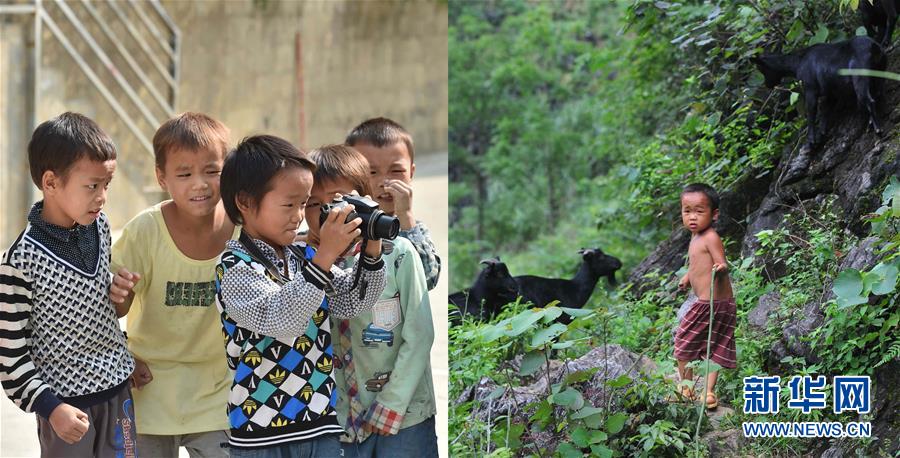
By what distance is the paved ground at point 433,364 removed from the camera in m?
3.96

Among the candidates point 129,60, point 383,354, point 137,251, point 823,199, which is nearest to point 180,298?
point 137,251

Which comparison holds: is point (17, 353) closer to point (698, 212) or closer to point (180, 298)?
point (180, 298)

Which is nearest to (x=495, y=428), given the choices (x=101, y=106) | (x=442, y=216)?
(x=442, y=216)

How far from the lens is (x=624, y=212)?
4129mm

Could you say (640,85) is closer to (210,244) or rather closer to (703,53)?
(703,53)

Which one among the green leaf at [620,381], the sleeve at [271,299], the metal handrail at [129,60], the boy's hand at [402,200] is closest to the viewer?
the sleeve at [271,299]

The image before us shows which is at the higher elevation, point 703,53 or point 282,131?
point 282,131

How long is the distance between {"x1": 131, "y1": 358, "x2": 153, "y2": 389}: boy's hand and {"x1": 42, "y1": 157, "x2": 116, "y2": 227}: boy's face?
419 mm

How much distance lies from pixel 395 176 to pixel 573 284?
106cm

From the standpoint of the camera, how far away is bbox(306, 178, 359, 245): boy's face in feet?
8.18

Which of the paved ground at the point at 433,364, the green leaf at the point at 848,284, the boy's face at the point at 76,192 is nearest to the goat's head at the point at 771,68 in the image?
the green leaf at the point at 848,284

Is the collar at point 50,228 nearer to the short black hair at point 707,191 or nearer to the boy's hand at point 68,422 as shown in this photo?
the boy's hand at point 68,422

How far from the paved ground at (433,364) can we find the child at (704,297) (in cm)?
114

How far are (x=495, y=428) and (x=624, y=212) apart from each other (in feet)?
4.33
